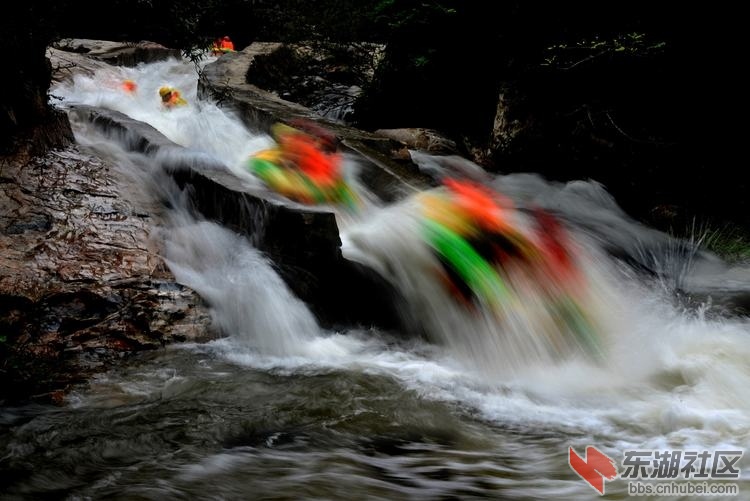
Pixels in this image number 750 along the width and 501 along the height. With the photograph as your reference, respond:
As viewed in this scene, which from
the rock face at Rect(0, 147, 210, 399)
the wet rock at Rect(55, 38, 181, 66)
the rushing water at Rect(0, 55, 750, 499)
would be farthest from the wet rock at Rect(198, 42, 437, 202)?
the wet rock at Rect(55, 38, 181, 66)

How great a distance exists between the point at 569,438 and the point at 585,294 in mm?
1970

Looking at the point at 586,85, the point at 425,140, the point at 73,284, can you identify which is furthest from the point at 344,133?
the point at 73,284

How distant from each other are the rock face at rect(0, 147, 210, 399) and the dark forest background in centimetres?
90

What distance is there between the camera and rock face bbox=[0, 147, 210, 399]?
380 cm

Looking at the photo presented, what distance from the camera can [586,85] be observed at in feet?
23.8

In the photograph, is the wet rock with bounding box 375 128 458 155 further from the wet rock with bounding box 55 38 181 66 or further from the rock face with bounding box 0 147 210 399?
the wet rock with bounding box 55 38 181 66

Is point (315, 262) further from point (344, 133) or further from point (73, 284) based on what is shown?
point (344, 133)

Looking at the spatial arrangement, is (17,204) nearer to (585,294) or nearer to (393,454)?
(393,454)

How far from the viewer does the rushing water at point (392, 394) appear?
260cm

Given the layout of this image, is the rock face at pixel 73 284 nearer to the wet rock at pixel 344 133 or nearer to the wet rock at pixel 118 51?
the wet rock at pixel 344 133

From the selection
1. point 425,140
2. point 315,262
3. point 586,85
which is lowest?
point 315,262

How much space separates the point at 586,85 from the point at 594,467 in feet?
19.4

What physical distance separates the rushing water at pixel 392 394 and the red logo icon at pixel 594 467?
6 cm

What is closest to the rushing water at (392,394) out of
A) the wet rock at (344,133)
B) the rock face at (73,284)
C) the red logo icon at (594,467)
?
the red logo icon at (594,467)
